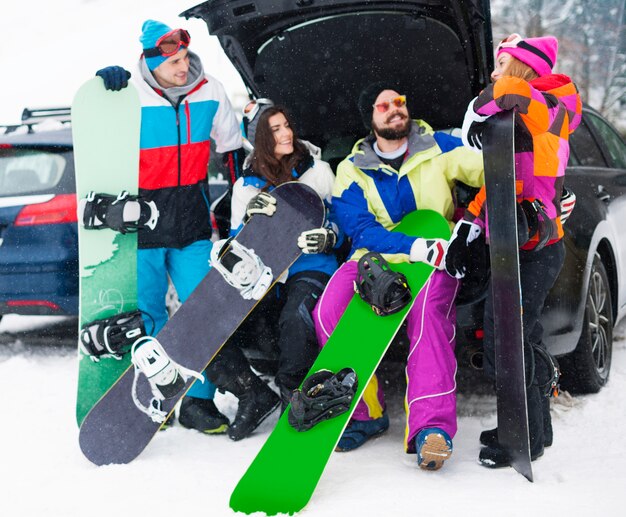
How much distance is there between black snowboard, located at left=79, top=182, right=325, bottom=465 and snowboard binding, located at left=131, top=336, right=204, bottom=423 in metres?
0.02

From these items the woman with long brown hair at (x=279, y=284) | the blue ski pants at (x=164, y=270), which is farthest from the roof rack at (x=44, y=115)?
the woman with long brown hair at (x=279, y=284)

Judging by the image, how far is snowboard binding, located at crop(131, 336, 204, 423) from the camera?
3256mm

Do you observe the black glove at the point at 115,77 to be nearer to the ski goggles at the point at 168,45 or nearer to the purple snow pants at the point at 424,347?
the ski goggles at the point at 168,45

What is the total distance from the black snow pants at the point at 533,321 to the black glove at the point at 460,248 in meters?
0.15

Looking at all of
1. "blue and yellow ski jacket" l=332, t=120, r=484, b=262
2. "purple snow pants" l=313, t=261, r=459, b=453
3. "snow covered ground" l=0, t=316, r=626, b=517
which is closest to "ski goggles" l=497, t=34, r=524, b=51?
"blue and yellow ski jacket" l=332, t=120, r=484, b=262

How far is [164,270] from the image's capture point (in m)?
3.75

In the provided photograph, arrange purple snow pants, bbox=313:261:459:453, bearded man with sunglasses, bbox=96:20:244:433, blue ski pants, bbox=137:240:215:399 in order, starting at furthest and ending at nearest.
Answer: blue ski pants, bbox=137:240:215:399, bearded man with sunglasses, bbox=96:20:244:433, purple snow pants, bbox=313:261:459:453

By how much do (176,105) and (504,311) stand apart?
182 centimetres

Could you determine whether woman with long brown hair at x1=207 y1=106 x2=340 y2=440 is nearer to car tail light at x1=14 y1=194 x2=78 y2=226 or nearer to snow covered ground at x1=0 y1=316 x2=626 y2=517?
snow covered ground at x1=0 y1=316 x2=626 y2=517

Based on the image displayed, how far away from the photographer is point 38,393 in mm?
4125

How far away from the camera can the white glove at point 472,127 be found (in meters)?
2.81

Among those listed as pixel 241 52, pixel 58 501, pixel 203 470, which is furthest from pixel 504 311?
pixel 241 52

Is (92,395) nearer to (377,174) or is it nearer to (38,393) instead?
(38,393)

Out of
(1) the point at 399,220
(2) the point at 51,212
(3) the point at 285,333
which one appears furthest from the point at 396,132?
(2) the point at 51,212
